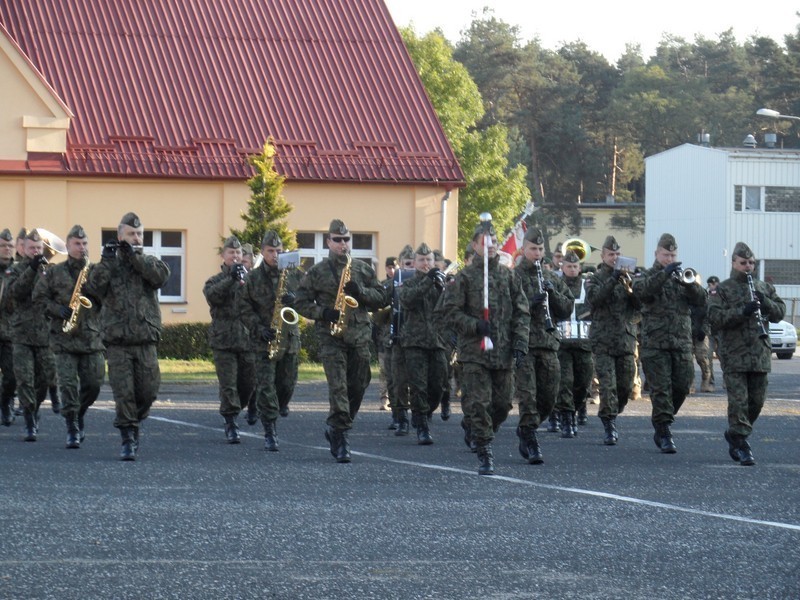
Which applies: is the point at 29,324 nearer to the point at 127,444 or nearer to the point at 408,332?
the point at 127,444

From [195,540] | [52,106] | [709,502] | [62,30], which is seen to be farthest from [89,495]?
[62,30]

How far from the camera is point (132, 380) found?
1374 centimetres

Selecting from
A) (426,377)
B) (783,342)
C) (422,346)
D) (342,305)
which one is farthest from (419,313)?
(783,342)

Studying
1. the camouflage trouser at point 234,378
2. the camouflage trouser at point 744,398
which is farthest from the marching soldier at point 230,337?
the camouflage trouser at point 744,398

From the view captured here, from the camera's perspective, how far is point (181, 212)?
34625 millimetres

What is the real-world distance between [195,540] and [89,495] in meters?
2.11

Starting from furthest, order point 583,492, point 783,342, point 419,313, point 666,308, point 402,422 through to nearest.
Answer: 1. point 783,342
2. point 402,422
3. point 419,313
4. point 666,308
5. point 583,492

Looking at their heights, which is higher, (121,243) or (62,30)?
(62,30)

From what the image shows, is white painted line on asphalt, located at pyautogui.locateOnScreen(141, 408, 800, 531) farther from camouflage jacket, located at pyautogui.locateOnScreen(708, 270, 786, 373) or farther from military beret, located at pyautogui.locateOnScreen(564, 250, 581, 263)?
military beret, located at pyautogui.locateOnScreen(564, 250, 581, 263)

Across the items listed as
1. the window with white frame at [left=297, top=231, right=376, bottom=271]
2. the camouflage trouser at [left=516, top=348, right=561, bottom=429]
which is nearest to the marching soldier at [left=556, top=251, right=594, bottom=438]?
the camouflage trouser at [left=516, top=348, right=561, bottom=429]

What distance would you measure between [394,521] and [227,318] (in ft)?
21.5

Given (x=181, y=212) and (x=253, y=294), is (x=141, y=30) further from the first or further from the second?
(x=253, y=294)

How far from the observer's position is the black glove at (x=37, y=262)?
1555 centimetres

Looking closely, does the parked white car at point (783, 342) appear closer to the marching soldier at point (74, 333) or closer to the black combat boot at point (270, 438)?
the black combat boot at point (270, 438)
